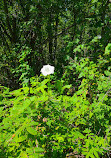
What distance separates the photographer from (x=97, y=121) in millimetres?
1805

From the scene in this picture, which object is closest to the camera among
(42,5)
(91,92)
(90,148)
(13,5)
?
(90,148)

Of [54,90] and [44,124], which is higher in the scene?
[54,90]

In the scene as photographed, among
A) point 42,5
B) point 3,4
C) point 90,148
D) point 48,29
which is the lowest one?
point 90,148

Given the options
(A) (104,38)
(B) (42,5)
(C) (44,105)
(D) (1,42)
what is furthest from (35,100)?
(D) (1,42)

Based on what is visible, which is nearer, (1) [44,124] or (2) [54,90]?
(1) [44,124]

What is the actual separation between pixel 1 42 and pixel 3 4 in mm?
1089

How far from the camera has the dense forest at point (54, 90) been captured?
101 cm

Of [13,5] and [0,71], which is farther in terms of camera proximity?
[0,71]

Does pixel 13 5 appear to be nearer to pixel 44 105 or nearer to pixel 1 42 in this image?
pixel 1 42

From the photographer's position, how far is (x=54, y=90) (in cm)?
136

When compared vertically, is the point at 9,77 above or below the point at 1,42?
below

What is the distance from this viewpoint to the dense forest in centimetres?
101

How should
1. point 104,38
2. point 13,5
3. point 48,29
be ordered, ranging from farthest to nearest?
point 48,29 < point 13,5 < point 104,38

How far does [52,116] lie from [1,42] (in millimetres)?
3246
